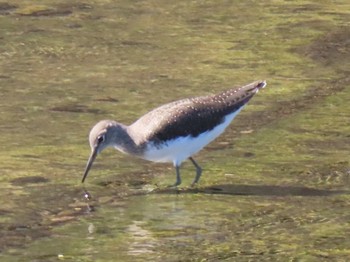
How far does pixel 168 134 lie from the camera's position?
10320mm

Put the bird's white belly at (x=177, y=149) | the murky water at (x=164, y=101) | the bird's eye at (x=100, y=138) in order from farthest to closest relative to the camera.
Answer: the bird's eye at (x=100, y=138)
the bird's white belly at (x=177, y=149)
the murky water at (x=164, y=101)

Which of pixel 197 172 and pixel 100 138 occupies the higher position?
pixel 100 138

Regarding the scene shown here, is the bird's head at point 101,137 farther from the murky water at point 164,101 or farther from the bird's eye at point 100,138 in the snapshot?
the murky water at point 164,101

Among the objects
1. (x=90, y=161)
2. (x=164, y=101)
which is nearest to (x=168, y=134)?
(x=90, y=161)

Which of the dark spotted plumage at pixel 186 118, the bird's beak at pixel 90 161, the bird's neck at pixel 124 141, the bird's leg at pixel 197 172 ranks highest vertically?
the dark spotted plumage at pixel 186 118

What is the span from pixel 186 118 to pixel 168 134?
214 millimetres

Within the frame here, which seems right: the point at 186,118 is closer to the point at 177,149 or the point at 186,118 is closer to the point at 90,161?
the point at 177,149

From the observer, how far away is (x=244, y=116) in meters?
12.6

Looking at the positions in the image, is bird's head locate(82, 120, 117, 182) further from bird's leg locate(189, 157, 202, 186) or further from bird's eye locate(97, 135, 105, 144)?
bird's leg locate(189, 157, 202, 186)

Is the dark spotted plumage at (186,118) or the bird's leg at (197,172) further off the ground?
the dark spotted plumage at (186,118)

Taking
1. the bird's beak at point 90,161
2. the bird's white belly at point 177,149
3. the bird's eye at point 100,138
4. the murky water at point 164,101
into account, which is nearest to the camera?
the murky water at point 164,101

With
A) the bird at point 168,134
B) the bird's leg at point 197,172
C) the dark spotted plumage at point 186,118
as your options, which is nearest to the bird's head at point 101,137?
the bird at point 168,134

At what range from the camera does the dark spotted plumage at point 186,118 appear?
33.8ft

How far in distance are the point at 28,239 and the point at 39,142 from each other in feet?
8.73
